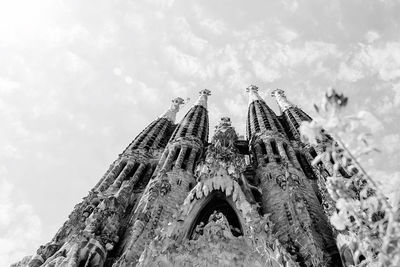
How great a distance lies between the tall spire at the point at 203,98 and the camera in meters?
41.1

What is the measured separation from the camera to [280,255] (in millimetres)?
11344

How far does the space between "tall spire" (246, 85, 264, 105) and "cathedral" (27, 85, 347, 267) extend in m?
13.2

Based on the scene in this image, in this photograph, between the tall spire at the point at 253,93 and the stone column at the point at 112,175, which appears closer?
the stone column at the point at 112,175

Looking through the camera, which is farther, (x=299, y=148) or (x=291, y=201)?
(x=299, y=148)

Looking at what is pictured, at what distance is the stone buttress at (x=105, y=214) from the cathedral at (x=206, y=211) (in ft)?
0.15

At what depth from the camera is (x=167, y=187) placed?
19.9 meters

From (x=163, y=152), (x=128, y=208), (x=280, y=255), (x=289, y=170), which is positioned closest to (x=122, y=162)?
(x=163, y=152)

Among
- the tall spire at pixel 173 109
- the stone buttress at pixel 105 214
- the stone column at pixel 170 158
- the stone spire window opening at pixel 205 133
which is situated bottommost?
the stone buttress at pixel 105 214

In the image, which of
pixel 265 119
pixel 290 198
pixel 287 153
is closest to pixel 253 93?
pixel 265 119

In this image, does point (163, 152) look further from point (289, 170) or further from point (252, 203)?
point (252, 203)

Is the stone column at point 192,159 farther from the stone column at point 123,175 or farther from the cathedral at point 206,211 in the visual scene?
the stone column at point 123,175

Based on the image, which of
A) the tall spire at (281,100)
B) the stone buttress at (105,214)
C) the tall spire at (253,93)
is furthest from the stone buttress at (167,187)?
the tall spire at (253,93)

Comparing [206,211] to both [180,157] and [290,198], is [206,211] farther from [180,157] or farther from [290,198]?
[180,157]

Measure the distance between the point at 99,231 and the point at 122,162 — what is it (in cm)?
1016
